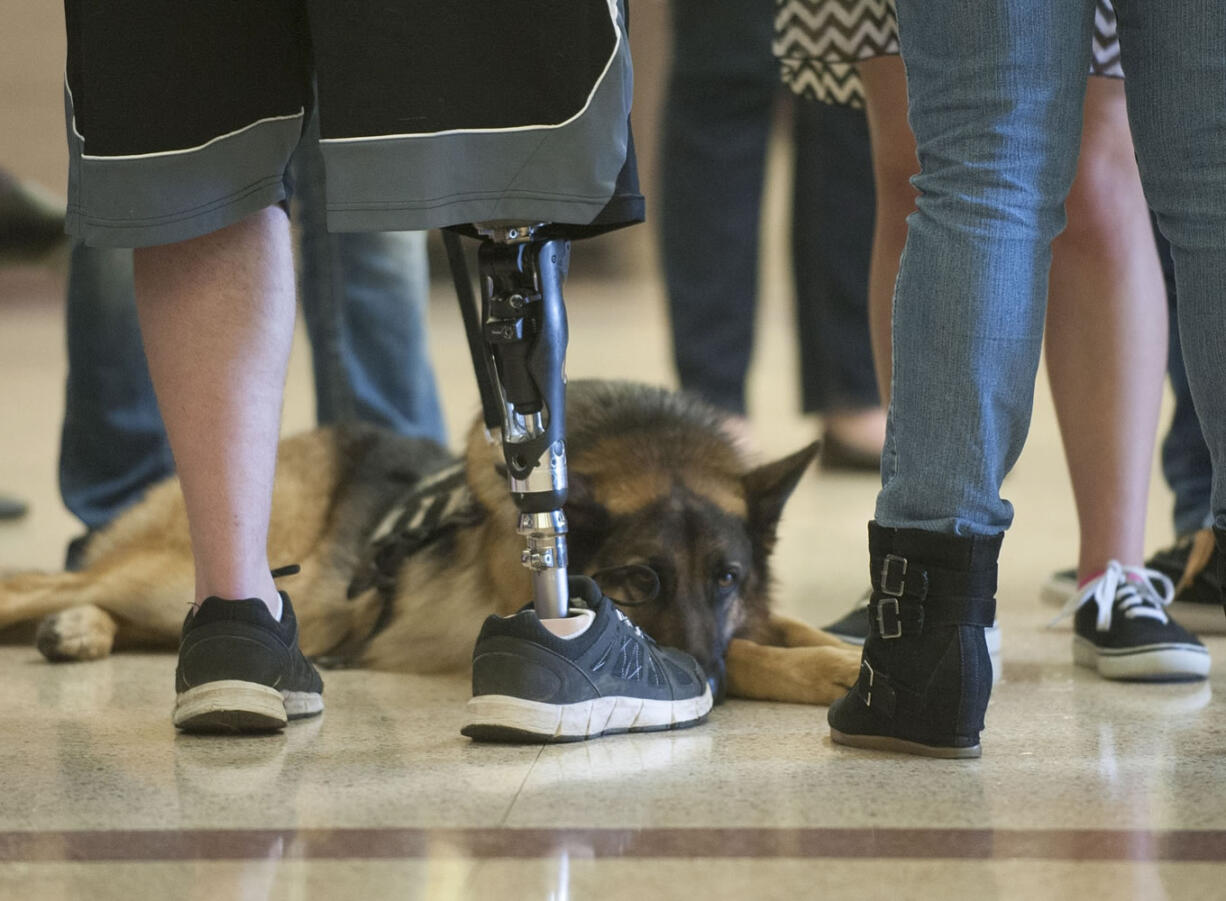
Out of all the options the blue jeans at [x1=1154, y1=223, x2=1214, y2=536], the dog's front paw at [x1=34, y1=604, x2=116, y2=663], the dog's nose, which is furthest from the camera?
the blue jeans at [x1=1154, y1=223, x2=1214, y2=536]

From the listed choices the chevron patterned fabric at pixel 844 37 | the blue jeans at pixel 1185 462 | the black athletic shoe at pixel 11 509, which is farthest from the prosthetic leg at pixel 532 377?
the black athletic shoe at pixel 11 509

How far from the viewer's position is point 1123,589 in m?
2.31

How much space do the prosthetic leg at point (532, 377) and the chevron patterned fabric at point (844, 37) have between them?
0.74m

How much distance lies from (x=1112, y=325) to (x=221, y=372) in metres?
1.40

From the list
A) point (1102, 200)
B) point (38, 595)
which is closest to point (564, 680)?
point (1102, 200)

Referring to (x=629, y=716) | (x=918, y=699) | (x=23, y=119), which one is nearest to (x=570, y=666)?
(x=629, y=716)

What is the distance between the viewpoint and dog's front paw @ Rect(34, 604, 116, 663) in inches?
101

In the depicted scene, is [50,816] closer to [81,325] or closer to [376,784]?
[376,784]

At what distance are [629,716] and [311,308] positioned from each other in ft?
6.56

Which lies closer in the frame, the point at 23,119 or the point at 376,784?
the point at 376,784

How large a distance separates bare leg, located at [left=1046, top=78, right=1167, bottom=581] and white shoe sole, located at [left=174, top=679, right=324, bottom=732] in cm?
135

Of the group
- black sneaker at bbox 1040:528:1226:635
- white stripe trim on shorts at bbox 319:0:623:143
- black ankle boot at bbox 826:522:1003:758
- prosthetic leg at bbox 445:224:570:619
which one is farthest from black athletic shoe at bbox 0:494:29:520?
black ankle boot at bbox 826:522:1003:758

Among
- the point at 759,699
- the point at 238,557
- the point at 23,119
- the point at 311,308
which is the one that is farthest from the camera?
the point at 23,119

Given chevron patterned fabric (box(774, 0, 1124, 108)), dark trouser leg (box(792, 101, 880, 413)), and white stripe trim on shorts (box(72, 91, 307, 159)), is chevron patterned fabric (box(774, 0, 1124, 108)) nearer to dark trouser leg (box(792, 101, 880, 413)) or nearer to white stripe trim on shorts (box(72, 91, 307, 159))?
white stripe trim on shorts (box(72, 91, 307, 159))
